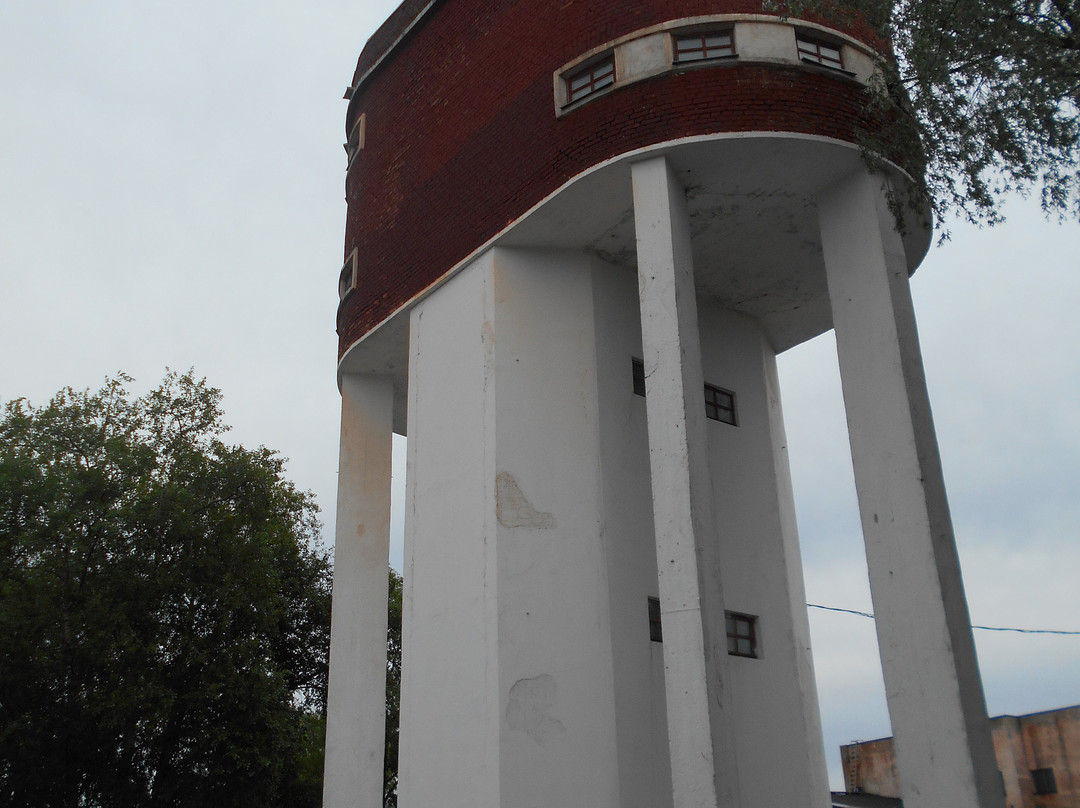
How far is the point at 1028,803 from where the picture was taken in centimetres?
2509

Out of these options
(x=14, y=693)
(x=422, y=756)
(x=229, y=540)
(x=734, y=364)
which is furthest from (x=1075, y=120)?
(x=14, y=693)

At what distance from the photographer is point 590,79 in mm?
13797

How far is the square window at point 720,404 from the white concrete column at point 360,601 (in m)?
5.63

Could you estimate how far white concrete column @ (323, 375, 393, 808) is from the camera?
51.1 ft

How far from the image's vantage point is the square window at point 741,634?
46.2 feet

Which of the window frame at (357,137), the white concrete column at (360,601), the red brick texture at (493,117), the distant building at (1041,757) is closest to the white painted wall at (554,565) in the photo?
the red brick texture at (493,117)

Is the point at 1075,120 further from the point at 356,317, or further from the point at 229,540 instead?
the point at 229,540

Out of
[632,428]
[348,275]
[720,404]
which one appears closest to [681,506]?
[632,428]

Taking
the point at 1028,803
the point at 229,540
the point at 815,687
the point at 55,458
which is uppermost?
the point at 55,458

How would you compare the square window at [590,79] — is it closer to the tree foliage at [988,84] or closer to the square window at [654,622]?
the tree foliage at [988,84]

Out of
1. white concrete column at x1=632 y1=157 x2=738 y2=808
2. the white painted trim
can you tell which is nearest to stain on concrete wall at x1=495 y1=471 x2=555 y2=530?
white concrete column at x1=632 y1=157 x2=738 y2=808

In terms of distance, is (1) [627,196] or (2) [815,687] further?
(2) [815,687]

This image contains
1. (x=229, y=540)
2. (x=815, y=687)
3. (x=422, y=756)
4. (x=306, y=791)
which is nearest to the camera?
(x=422, y=756)

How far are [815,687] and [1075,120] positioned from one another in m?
8.54
